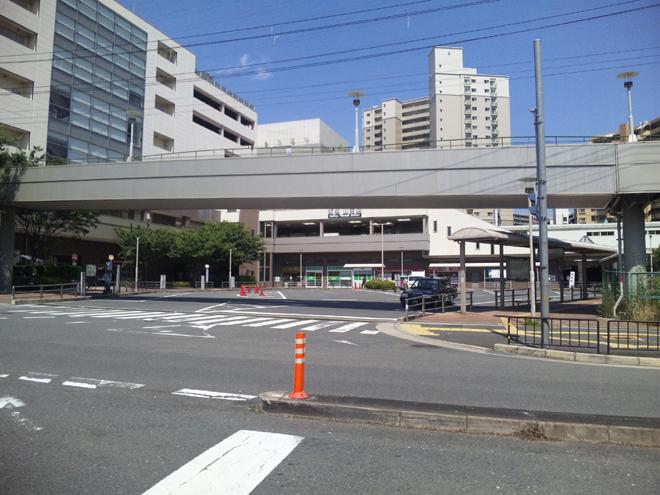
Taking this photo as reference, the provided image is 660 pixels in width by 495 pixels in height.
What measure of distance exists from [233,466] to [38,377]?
18.3ft

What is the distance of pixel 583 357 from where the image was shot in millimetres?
11383

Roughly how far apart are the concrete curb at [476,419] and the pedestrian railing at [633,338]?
484 centimetres

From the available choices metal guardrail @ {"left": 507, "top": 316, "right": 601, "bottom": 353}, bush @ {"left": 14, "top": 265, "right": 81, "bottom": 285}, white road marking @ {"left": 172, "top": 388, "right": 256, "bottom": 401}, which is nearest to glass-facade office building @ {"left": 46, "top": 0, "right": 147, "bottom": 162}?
bush @ {"left": 14, "top": 265, "right": 81, "bottom": 285}

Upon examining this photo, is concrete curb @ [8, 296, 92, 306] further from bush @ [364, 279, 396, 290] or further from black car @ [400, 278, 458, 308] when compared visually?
bush @ [364, 279, 396, 290]

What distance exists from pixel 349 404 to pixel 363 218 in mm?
70965

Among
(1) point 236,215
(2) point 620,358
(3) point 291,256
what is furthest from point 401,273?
(2) point 620,358

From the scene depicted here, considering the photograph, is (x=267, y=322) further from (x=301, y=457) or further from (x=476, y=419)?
(x=301, y=457)

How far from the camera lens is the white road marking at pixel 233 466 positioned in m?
4.00

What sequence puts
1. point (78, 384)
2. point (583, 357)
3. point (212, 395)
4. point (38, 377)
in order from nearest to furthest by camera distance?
1. point (212, 395)
2. point (78, 384)
3. point (38, 377)
4. point (583, 357)

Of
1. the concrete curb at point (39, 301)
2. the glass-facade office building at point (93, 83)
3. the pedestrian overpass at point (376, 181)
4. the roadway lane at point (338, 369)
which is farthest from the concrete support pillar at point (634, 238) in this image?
the glass-facade office building at point (93, 83)

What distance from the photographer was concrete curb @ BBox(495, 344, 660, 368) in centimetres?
1085

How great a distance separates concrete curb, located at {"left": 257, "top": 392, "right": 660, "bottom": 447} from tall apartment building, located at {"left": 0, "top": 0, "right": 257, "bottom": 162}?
104ft

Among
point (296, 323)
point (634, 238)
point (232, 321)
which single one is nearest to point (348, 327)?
point (296, 323)

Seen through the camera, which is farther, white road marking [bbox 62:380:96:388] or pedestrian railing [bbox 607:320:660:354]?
A: pedestrian railing [bbox 607:320:660:354]
